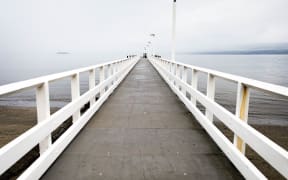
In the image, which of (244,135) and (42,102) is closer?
(244,135)

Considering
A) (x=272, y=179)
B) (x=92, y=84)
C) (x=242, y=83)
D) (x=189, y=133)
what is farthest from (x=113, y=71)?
(x=242, y=83)

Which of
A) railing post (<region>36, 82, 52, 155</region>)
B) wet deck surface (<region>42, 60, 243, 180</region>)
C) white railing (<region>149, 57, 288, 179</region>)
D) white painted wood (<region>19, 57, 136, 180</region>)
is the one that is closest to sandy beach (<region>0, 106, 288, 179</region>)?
white painted wood (<region>19, 57, 136, 180</region>)

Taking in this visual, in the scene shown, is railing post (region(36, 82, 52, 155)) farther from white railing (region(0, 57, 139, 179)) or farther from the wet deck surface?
the wet deck surface

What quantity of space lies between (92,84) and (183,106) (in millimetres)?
2605

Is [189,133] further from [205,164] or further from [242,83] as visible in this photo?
[242,83]

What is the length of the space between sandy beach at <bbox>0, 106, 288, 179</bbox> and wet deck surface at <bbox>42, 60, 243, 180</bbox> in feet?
5.16

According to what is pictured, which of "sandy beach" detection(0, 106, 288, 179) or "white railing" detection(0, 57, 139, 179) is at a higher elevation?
"white railing" detection(0, 57, 139, 179)

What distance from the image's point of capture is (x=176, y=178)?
2951mm

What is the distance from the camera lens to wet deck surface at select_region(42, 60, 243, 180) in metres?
3.06

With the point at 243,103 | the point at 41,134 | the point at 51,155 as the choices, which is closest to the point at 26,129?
the point at 51,155

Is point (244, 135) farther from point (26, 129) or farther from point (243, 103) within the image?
point (26, 129)

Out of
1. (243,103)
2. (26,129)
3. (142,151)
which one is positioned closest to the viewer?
(243,103)

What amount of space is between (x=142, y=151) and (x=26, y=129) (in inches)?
329

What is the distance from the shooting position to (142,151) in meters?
3.73
